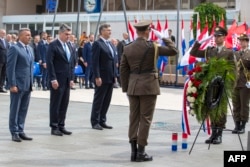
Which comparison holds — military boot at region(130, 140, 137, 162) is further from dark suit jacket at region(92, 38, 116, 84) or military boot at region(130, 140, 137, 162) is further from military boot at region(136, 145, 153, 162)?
dark suit jacket at region(92, 38, 116, 84)

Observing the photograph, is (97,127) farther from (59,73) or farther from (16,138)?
(16,138)

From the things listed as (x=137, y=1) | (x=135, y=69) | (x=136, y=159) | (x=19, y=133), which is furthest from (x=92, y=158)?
(x=137, y=1)

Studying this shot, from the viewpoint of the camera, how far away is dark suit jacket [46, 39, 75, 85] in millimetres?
10594

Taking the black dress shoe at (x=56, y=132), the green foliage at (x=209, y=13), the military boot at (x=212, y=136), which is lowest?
the black dress shoe at (x=56, y=132)

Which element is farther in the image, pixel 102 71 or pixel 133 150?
pixel 102 71

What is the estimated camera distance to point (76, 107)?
1583cm

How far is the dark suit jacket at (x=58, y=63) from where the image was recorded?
10.6 meters

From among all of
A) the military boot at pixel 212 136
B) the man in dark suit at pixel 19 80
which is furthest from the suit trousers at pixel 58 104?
Answer: the military boot at pixel 212 136

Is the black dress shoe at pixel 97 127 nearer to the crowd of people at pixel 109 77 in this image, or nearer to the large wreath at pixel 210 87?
the crowd of people at pixel 109 77

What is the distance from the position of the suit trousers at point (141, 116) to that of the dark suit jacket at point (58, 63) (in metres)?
2.57

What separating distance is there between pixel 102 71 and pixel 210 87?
3115 mm

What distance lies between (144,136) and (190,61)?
13.5ft

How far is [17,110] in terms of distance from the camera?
9.86m

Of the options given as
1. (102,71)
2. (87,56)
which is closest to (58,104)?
(102,71)
